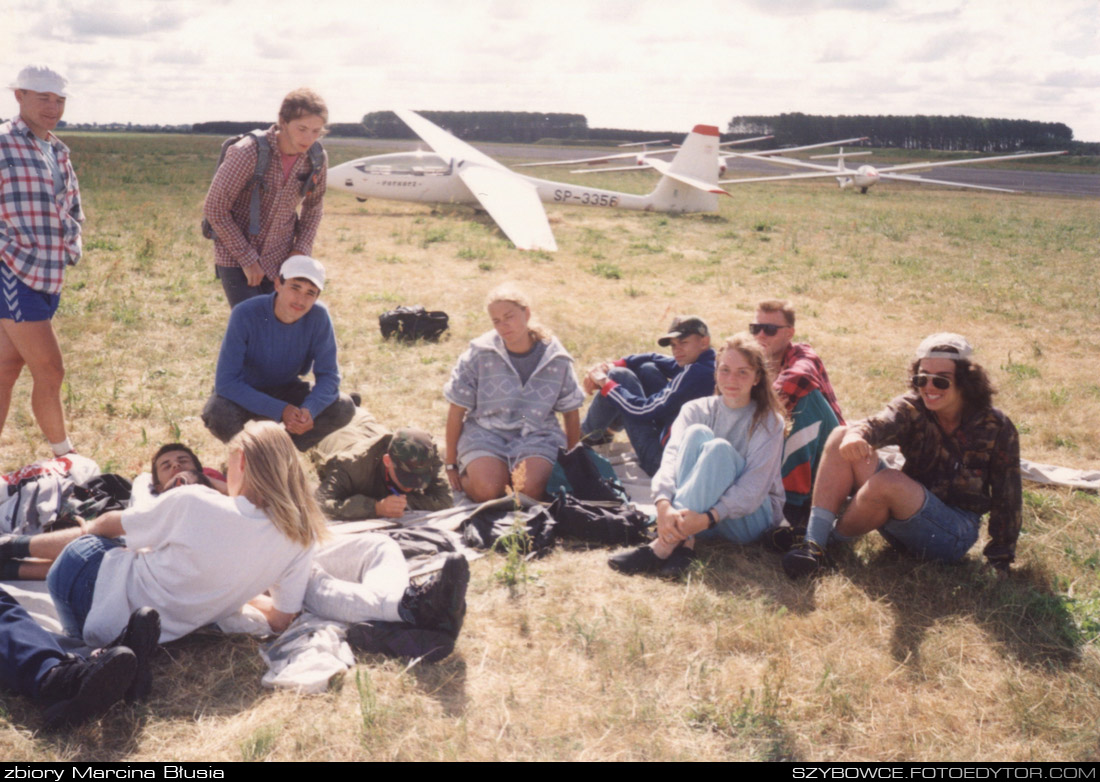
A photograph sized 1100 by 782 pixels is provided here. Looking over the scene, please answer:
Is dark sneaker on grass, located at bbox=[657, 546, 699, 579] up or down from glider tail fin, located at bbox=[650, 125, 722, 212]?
down

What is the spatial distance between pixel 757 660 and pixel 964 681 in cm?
77

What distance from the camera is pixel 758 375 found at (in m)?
3.94

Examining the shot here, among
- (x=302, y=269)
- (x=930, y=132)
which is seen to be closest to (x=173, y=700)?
(x=302, y=269)

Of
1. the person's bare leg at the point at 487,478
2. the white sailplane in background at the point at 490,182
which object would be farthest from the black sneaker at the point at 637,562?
the white sailplane in background at the point at 490,182

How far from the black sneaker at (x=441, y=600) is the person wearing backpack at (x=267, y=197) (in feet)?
8.36

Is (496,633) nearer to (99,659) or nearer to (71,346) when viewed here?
(99,659)

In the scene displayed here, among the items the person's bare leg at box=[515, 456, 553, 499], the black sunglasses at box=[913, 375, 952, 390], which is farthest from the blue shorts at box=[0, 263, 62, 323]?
the black sunglasses at box=[913, 375, 952, 390]

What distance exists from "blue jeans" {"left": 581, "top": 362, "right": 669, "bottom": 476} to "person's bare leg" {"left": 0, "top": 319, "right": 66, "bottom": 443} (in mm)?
3109

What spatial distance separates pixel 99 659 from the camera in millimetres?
2527

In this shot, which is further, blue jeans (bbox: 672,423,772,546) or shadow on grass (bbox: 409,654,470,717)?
blue jeans (bbox: 672,423,772,546)

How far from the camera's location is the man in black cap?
14.1 ft

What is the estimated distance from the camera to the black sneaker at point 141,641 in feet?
8.82

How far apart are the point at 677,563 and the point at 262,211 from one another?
10.5ft

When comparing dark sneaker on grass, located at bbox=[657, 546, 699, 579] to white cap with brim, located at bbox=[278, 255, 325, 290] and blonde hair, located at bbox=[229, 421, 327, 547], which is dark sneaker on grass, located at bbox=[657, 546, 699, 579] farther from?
white cap with brim, located at bbox=[278, 255, 325, 290]
